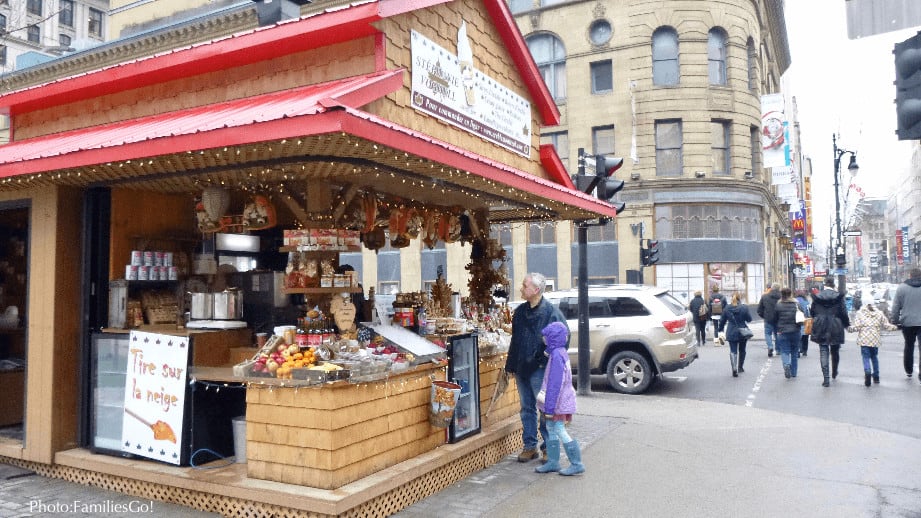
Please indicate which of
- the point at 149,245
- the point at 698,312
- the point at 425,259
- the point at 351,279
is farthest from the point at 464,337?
the point at 425,259

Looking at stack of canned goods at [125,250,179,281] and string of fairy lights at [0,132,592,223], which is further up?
string of fairy lights at [0,132,592,223]

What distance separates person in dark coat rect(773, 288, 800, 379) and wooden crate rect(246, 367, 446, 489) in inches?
389

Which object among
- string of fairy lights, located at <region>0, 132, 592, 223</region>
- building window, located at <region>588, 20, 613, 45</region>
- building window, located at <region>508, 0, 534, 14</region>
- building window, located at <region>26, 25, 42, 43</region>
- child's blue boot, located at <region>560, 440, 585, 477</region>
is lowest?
child's blue boot, located at <region>560, 440, 585, 477</region>

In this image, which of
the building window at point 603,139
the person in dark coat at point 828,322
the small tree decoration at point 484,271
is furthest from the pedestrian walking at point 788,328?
the building window at point 603,139

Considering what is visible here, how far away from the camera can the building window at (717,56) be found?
1238 inches

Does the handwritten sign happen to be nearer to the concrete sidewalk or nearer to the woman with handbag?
the concrete sidewalk

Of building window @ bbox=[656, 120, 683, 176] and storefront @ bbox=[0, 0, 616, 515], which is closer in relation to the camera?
storefront @ bbox=[0, 0, 616, 515]

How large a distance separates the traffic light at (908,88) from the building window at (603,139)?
27.5 metres

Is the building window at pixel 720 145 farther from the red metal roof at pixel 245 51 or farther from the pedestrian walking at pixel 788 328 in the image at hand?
the red metal roof at pixel 245 51

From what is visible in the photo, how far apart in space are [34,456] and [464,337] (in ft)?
14.0

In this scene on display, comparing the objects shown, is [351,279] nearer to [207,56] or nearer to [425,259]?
[207,56]

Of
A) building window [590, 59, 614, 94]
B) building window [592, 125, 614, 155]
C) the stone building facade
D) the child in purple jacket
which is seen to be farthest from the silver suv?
building window [590, 59, 614, 94]

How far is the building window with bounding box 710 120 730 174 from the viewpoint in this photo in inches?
1227

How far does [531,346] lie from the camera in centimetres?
680
